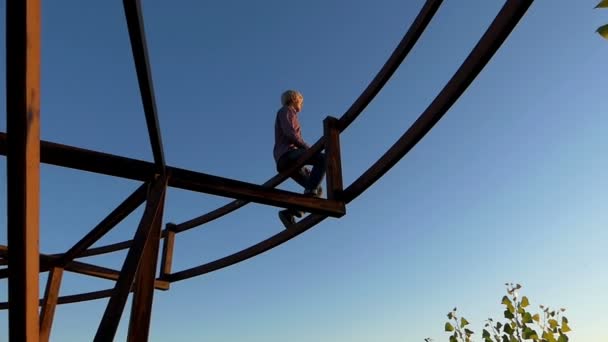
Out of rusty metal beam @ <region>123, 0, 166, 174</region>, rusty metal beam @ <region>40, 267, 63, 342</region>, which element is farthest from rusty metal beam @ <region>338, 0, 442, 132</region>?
rusty metal beam @ <region>40, 267, 63, 342</region>

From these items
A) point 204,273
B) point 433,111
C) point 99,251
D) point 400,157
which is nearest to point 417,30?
point 433,111

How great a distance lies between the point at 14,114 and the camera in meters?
1.11

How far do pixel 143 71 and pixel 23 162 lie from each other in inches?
Result: 39.6

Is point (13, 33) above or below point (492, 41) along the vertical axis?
below

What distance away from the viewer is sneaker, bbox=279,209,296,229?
3.76 m

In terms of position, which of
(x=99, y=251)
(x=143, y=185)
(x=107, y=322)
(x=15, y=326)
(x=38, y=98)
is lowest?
(x=15, y=326)

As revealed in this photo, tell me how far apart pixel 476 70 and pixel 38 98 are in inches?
72.1

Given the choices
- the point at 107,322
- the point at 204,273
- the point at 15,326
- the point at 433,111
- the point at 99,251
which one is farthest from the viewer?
the point at 99,251

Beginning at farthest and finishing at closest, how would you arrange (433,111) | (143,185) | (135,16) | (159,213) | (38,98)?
(143,185) < (159,213) < (433,111) < (135,16) < (38,98)

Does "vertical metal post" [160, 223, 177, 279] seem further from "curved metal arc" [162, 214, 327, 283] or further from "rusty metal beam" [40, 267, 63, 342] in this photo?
"rusty metal beam" [40, 267, 63, 342]

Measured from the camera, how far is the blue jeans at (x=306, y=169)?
364 centimetres

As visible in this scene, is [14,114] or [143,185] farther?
[143,185]

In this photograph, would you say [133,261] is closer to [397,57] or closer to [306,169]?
[397,57]

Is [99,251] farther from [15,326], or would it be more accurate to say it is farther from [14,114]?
[14,114]
